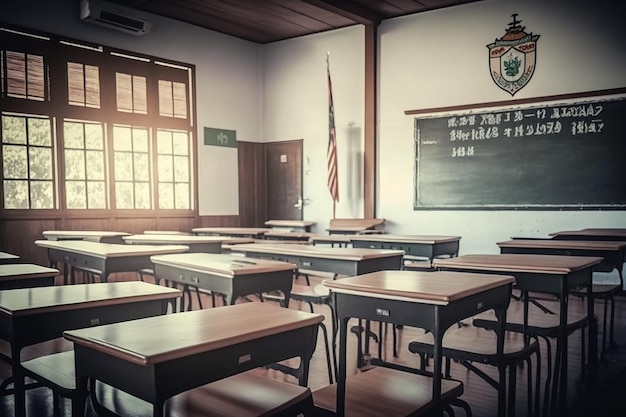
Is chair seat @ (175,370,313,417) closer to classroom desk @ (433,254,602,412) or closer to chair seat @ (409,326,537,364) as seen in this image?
chair seat @ (409,326,537,364)

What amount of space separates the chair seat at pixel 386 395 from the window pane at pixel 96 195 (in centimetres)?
575

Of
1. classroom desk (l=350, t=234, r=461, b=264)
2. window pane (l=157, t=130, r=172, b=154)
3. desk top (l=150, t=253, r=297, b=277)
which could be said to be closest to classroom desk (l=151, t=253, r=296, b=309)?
desk top (l=150, t=253, r=297, b=277)

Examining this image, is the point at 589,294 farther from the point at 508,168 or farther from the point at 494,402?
the point at 508,168

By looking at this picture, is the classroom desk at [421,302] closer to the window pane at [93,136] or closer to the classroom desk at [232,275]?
the classroom desk at [232,275]

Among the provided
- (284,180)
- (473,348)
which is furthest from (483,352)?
(284,180)

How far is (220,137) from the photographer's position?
828 cm

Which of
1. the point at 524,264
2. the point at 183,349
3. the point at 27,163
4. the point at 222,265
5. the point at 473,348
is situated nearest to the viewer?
the point at 183,349

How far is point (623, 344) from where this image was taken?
3719mm

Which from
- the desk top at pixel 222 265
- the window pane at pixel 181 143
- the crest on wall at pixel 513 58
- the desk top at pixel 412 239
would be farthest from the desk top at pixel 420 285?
the window pane at pixel 181 143

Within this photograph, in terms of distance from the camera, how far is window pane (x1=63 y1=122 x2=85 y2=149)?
657 cm

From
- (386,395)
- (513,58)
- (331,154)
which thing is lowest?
(386,395)

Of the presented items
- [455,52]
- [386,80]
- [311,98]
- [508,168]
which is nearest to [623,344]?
[508,168]

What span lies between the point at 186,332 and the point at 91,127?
610 cm

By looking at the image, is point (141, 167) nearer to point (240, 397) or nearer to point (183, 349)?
point (240, 397)
